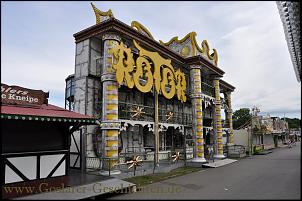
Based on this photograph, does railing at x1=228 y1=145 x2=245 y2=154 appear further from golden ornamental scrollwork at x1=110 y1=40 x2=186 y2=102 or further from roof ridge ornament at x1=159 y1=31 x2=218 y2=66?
golden ornamental scrollwork at x1=110 y1=40 x2=186 y2=102

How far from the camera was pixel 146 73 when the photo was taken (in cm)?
1664

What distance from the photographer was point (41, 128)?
10.9 metres

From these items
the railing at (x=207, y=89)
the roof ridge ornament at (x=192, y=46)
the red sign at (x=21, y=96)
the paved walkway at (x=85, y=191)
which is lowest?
the paved walkway at (x=85, y=191)

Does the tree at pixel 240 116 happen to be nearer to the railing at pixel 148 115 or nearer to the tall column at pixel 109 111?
the railing at pixel 148 115

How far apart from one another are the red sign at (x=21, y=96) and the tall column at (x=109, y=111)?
3.69 metres

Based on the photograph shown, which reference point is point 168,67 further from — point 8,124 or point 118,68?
point 8,124

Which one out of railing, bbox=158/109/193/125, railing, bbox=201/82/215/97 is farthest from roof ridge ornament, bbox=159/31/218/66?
railing, bbox=158/109/193/125

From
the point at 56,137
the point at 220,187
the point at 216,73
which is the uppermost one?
the point at 216,73

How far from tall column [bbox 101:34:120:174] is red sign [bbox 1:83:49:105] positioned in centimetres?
369

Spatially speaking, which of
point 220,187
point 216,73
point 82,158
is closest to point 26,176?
point 82,158

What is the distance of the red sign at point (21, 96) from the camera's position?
10352 mm

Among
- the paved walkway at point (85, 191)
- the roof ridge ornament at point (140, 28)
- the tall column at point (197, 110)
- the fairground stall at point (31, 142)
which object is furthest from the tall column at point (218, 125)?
the fairground stall at point (31, 142)

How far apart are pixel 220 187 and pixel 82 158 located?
803cm

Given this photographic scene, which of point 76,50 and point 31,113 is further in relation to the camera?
point 76,50
